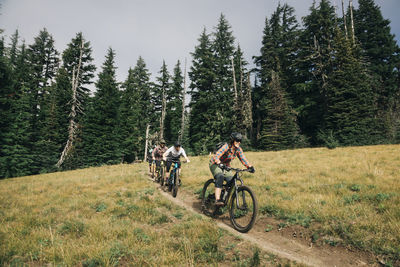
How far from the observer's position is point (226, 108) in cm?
3167

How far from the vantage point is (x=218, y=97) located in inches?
1241

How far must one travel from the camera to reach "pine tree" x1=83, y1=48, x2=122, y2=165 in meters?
32.3

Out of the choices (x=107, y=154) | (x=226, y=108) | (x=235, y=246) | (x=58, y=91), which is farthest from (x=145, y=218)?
(x=58, y=91)

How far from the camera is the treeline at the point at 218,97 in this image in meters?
26.0

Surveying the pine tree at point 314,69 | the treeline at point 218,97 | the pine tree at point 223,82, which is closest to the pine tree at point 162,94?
the treeline at point 218,97

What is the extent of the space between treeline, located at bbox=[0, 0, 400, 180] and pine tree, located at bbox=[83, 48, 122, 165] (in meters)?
0.18

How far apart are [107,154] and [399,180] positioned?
35598 mm

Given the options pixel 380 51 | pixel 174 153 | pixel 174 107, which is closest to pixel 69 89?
pixel 174 107

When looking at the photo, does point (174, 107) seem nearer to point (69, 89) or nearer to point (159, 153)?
point (69, 89)

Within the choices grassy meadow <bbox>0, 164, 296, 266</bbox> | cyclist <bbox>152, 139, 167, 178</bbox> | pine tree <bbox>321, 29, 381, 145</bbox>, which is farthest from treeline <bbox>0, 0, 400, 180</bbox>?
grassy meadow <bbox>0, 164, 296, 266</bbox>

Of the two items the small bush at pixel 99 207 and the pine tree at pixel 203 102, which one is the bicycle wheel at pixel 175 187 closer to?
the small bush at pixel 99 207

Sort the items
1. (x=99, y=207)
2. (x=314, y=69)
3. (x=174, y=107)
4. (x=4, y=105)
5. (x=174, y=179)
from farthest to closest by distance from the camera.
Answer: (x=174, y=107), (x=314, y=69), (x=4, y=105), (x=174, y=179), (x=99, y=207)

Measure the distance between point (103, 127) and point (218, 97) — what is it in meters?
21.5

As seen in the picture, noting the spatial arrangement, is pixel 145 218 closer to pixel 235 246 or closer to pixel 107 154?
pixel 235 246
